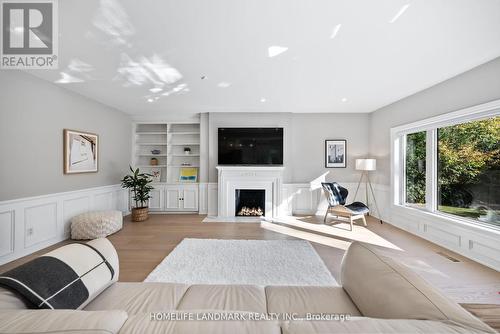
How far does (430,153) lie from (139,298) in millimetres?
4593

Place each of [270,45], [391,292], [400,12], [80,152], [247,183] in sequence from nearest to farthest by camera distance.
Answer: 1. [391,292]
2. [400,12]
3. [270,45]
4. [80,152]
5. [247,183]

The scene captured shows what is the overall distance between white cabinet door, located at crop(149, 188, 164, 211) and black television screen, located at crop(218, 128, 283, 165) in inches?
70.1

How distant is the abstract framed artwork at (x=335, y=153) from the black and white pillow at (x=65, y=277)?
4.93 meters

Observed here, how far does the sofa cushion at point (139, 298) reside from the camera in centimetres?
115

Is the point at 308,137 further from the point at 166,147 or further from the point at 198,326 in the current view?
the point at 198,326

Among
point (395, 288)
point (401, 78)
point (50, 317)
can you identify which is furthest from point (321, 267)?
point (401, 78)

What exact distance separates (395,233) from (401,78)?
2.70 meters

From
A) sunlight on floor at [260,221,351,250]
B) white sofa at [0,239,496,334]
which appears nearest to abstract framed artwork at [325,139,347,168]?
sunlight on floor at [260,221,351,250]

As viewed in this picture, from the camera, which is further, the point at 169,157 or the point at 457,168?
the point at 169,157

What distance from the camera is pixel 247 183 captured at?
5.09 meters

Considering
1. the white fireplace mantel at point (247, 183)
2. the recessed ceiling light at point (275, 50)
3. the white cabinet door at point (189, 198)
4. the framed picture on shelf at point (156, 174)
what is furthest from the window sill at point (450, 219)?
the framed picture on shelf at point (156, 174)

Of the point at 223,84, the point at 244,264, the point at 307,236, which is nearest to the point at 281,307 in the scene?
the point at 244,264

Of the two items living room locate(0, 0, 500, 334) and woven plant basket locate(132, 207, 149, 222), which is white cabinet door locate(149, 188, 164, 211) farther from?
woven plant basket locate(132, 207, 149, 222)

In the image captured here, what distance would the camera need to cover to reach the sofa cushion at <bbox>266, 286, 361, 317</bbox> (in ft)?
3.76
